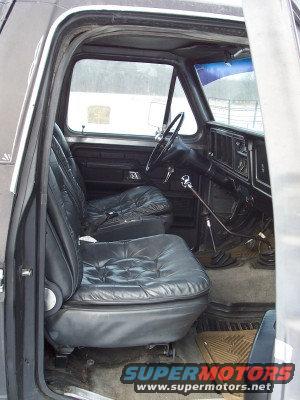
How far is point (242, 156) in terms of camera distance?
9.43 feet

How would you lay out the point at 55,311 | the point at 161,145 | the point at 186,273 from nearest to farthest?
the point at 55,311 → the point at 186,273 → the point at 161,145

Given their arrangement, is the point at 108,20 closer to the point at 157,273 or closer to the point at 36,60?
the point at 36,60

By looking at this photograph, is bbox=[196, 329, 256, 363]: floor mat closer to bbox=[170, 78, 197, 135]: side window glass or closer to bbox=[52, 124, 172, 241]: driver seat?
bbox=[52, 124, 172, 241]: driver seat

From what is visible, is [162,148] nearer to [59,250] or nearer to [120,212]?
[120,212]

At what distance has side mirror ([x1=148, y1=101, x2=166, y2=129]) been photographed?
351 centimetres

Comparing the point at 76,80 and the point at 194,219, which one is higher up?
the point at 76,80

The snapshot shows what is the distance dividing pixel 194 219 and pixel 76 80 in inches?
54.3

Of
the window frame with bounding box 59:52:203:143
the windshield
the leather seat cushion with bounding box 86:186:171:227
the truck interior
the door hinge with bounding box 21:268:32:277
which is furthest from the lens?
the window frame with bounding box 59:52:203:143

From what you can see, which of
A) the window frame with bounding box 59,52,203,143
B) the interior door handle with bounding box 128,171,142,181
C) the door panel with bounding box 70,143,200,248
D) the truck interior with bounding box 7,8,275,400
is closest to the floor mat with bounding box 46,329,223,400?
the truck interior with bounding box 7,8,275,400

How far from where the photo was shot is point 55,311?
151 cm

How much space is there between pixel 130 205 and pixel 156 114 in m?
0.82

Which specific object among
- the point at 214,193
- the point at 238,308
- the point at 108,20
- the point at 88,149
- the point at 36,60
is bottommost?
the point at 238,308

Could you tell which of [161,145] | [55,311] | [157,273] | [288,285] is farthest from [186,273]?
[161,145]

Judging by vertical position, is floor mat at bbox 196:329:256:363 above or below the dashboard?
below
